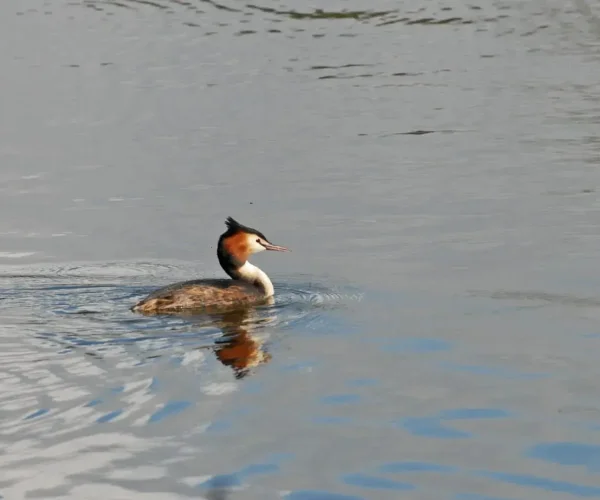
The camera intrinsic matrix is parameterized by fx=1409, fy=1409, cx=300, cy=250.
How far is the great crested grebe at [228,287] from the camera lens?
12550 mm

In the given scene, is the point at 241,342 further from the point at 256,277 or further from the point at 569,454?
the point at 569,454

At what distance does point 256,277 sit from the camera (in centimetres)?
1354

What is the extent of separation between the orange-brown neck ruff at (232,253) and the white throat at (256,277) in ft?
0.23

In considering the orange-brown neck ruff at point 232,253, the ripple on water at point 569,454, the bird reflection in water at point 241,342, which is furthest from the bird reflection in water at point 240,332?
the ripple on water at point 569,454

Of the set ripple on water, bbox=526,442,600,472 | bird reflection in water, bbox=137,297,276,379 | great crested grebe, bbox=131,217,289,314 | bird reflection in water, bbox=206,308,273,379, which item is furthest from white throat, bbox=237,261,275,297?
ripple on water, bbox=526,442,600,472

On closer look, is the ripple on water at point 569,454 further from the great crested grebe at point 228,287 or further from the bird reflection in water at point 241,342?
the great crested grebe at point 228,287

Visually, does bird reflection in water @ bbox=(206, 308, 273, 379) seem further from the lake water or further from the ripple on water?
the ripple on water

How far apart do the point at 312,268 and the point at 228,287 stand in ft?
4.13

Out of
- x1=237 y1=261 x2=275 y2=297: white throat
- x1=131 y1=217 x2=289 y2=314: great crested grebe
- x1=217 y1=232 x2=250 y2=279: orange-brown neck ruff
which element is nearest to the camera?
x1=131 y1=217 x2=289 y2=314: great crested grebe

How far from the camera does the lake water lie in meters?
8.52

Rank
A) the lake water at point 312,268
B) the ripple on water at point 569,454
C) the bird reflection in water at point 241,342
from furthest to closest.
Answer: the bird reflection in water at point 241,342
the lake water at point 312,268
the ripple on water at point 569,454

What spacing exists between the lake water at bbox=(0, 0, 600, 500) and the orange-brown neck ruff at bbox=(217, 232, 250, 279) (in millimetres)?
518

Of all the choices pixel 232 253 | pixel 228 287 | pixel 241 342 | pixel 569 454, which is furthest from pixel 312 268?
pixel 569 454

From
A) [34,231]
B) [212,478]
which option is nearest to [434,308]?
[212,478]
